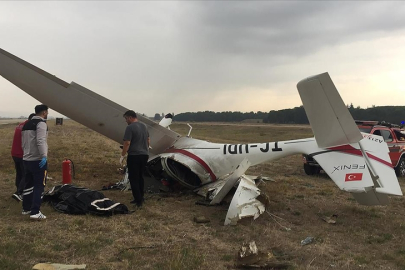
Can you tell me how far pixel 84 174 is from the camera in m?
10.1

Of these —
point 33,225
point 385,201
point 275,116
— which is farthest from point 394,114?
point 33,225

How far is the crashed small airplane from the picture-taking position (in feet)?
18.3

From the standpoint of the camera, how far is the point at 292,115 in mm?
91562

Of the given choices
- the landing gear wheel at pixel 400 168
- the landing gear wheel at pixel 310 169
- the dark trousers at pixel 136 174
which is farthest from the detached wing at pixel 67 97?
the landing gear wheel at pixel 400 168

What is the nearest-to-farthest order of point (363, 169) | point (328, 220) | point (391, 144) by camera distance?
1. point (363, 169)
2. point (328, 220)
3. point (391, 144)

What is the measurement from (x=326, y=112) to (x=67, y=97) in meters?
5.78

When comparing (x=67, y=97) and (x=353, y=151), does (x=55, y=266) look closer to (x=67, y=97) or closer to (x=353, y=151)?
(x=67, y=97)

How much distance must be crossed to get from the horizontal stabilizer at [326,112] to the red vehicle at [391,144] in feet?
20.6

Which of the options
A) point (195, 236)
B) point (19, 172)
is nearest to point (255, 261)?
point (195, 236)

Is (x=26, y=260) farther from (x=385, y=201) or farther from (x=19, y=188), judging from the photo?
(x=385, y=201)

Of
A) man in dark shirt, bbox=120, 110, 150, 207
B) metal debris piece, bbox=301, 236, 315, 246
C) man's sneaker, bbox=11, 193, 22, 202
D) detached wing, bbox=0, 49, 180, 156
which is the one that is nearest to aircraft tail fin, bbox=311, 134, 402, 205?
metal debris piece, bbox=301, 236, 315, 246

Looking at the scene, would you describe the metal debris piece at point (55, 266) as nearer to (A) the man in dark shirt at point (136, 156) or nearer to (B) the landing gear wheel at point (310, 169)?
(A) the man in dark shirt at point (136, 156)

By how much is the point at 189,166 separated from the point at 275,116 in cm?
9169

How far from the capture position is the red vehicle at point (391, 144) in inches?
479
